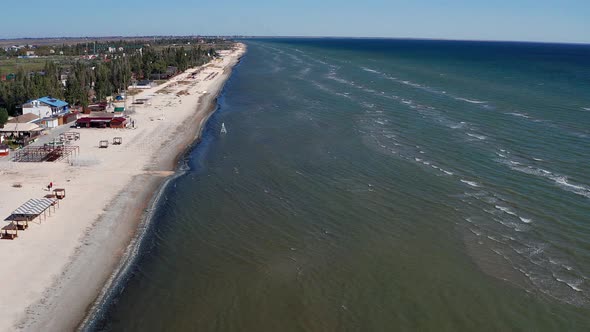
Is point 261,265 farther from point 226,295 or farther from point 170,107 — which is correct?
point 170,107

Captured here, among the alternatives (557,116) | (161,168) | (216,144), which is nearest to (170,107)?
(216,144)

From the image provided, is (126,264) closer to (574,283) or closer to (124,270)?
(124,270)

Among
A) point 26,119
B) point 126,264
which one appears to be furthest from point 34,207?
point 26,119

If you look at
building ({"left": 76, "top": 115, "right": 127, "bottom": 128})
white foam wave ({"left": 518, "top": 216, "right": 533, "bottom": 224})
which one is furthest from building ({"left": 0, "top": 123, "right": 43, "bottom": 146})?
white foam wave ({"left": 518, "top": 216, "right": 533, "bottom": 224})

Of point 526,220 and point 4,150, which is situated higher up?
point 4,150

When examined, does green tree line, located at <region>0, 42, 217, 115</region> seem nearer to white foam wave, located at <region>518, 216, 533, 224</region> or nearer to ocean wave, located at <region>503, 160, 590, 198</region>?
ocean wave, located at <region>503, 160, 590, 198</region>

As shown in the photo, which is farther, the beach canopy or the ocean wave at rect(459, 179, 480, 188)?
the ocean wave at rect(459, 179, 480, 188)
